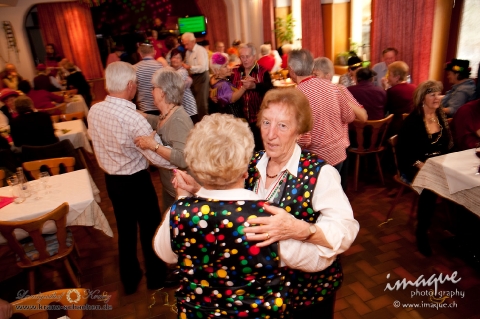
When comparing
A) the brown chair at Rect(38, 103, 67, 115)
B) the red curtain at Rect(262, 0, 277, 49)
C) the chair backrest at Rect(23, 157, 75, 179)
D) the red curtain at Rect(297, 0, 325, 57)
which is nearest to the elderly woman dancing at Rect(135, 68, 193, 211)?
the chair backrest at Rect(23, 157, 75, 179)

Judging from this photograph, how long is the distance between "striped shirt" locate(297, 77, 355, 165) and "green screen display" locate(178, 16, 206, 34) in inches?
432

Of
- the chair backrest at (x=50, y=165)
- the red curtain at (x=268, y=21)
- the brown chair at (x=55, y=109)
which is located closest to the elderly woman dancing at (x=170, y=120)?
the chair backrest at (x=50, y=165)

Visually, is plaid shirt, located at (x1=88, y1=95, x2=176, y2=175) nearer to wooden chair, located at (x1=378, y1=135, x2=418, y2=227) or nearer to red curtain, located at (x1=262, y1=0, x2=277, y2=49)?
wooden chair, located at (x1=378, y1=135, x2=418, y2=227)

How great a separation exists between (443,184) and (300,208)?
1.72 metres

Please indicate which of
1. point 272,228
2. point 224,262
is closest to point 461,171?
point 272,228

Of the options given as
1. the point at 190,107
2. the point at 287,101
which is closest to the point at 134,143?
the point at 287,101

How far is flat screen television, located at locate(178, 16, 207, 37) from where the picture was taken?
12.7 meters

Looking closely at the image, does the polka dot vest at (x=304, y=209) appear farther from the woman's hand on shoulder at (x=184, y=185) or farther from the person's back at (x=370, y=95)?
the person's back at (x=370, y=95)

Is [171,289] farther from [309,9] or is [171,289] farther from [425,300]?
[309,9]

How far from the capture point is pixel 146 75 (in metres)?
4.95

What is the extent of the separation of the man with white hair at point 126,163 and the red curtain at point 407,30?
4266 mm

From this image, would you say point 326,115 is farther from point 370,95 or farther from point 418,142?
point 370,95

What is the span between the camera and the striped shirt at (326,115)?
2.66 meters

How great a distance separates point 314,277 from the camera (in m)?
1.49
